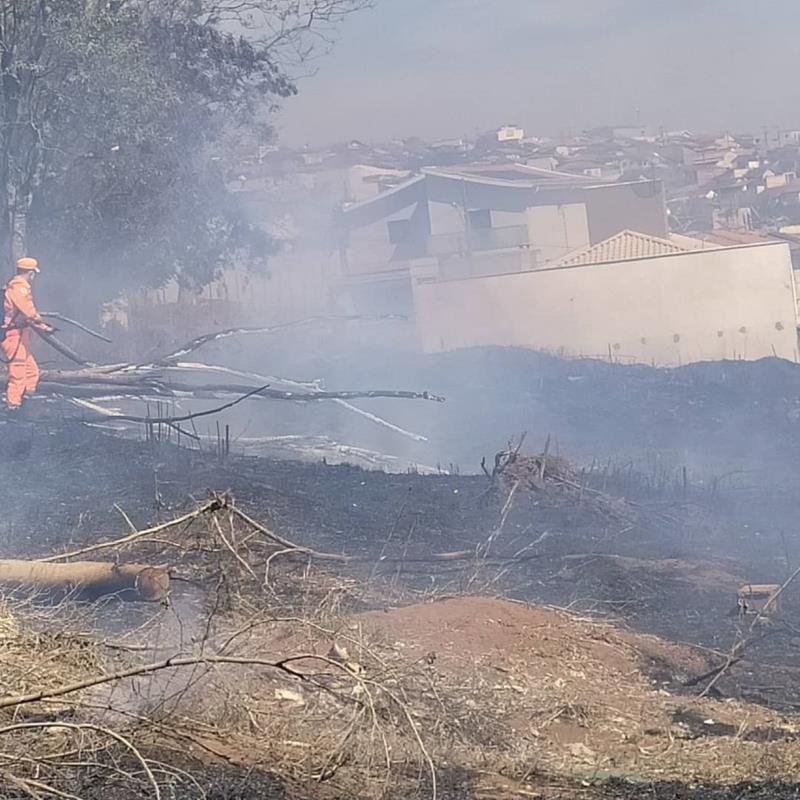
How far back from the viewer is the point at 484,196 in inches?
1645

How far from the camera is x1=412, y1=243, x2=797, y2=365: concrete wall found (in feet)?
102

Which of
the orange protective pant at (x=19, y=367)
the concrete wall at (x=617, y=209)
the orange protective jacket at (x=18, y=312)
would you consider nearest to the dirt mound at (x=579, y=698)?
the orange protective jacket at (x=18, y=312)

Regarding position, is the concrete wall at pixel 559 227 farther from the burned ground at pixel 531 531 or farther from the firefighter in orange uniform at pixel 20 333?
the firefighter in orange uniform at pixel 20 333

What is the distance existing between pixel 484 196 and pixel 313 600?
35597 millimetres

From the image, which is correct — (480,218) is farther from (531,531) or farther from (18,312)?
(531,531)

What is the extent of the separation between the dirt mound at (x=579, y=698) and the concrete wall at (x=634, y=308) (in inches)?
938

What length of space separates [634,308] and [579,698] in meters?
25.7

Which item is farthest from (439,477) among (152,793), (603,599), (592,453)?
(152,793)

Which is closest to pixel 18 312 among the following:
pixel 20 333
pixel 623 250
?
pixel 20 333

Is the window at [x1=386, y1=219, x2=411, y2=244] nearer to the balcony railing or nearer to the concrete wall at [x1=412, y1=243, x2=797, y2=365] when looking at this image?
the balcony railing

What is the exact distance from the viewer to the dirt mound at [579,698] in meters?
5.32

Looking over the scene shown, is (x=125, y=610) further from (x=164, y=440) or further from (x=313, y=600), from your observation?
(x=164, y=440)

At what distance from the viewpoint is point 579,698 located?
6211 millimetres

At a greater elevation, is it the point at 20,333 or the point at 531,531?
the point at 20,333
